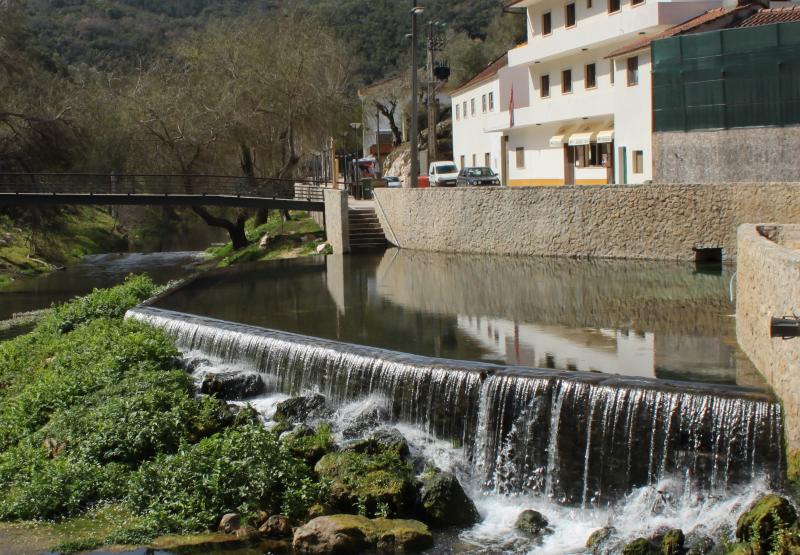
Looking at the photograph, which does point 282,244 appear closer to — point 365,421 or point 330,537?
point 365,421

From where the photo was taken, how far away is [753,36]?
28.2m

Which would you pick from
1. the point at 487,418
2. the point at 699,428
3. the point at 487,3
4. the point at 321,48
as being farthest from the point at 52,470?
the point at 487,3

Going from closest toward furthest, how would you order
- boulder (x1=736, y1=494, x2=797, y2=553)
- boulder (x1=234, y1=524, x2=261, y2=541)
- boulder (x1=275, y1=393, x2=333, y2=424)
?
boulder (x1=736, y1=494, x2=797, y2=553) < boulder (x1=234, y1=524, x2=261, y2=541) < boulder (x1=275, y1=393, x2=333, y2=424)

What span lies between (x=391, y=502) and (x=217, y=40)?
35.6 m

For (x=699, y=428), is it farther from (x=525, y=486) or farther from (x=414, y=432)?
(x=414, y=432)

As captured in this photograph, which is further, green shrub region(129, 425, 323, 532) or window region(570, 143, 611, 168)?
window region(570, 143, 611, 168)

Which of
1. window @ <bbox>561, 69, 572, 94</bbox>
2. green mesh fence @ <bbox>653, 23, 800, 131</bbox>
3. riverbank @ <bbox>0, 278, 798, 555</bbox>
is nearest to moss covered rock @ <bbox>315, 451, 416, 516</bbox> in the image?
riverbank @ <bbox>0, 278, 798, 555</bbox>

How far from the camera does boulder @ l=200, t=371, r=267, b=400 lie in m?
18.1

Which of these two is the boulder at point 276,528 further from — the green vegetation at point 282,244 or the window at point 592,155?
the window at point 592,155

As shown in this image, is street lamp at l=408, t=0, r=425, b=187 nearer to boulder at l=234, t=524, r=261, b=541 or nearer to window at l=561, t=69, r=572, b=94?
window at l=561, t=69, r=572, b=94

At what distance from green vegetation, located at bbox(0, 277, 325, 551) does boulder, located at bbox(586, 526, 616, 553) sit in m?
3.60

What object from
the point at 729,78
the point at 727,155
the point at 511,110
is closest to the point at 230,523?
the point at 727,155

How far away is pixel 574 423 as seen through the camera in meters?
13.4

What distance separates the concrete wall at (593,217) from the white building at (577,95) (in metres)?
7.16
